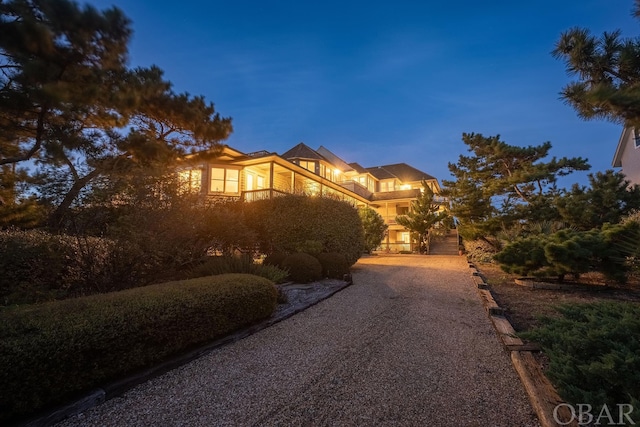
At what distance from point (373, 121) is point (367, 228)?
8396 cm

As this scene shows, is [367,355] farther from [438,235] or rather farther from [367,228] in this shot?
[438,235]

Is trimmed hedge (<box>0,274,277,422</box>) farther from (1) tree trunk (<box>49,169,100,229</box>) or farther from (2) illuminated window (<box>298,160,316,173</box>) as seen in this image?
(2) illuminated window (<box>298,160,316,173</box>)

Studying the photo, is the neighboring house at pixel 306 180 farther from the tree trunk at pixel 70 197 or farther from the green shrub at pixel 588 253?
the green shrub at pixel 588 253

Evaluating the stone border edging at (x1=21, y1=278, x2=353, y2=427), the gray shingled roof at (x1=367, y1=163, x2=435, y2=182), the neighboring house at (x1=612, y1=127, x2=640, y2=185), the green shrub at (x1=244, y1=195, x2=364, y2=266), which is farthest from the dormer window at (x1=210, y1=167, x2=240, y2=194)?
the gray shingled roof at (x1=367, y1=163, x2=435, y2=182)

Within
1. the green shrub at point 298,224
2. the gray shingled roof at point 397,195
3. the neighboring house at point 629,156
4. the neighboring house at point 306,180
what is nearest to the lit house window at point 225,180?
the neighboring house at point 306,180

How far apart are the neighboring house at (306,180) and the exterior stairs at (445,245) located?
2016 mm

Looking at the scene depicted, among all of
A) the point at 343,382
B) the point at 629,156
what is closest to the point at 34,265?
the point at 343,382

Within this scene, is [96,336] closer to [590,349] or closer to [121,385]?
[121,385]

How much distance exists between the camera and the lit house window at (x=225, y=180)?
58.6ft

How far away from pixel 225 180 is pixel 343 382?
16613mm

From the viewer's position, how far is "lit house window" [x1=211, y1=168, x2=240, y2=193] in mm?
17859

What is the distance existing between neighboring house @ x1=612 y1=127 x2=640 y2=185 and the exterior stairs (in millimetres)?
11073

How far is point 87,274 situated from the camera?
16.6 ft

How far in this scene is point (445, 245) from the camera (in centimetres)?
2494
